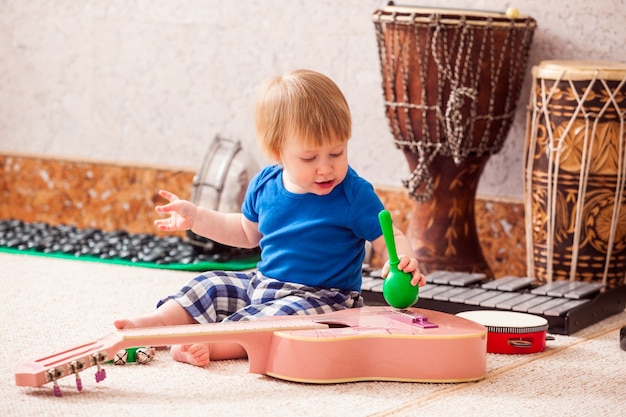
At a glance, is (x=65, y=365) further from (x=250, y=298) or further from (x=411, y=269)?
(x=411, y=269)

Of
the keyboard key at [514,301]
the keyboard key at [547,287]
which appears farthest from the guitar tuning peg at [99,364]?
the keyboard key at [547,287]

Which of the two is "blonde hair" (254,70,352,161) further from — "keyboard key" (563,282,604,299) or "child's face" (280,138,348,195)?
"keyboard key" (563,282,604,299)

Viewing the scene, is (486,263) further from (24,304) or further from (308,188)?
(24,304)

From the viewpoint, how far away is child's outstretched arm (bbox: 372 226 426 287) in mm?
2156

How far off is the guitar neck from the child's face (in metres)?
0.31

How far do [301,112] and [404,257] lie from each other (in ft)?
1.28

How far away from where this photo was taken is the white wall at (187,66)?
3471 mm

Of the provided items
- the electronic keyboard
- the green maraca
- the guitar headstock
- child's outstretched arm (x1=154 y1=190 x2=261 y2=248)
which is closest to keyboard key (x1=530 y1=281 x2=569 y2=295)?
the electronic keyboard

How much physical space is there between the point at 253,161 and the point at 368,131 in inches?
17.0

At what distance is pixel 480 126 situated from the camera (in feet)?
10.6

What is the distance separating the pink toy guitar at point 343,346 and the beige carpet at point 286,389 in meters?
0.02

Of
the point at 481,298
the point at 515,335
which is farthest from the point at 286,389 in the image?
the point at 481,298

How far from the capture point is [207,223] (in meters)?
2.43

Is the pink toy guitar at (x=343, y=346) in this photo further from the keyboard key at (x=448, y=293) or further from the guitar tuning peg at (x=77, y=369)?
the keyboard key at (x=448, y=293)
